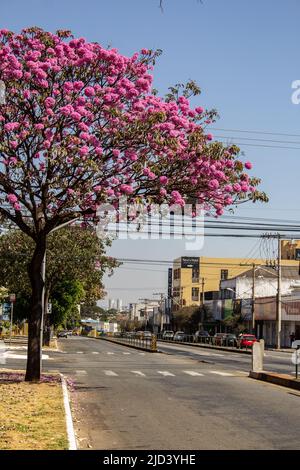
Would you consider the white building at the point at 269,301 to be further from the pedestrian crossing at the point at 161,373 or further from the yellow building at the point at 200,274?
the pedestrian crossing at the point at 161,373

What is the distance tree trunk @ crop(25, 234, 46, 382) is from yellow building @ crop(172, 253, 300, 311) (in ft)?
384

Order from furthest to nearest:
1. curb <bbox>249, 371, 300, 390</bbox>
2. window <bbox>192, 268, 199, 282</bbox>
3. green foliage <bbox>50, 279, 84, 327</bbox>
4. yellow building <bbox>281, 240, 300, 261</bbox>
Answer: window <bbox>192, 268, 199, 282</bbox>
yellow building <bbox>281, 240, 300, 261</bbox>
green foliage <bbox>50, 279, 84, 327</bbox>
curb <bbox>249, 371, 300, 390</bbox>

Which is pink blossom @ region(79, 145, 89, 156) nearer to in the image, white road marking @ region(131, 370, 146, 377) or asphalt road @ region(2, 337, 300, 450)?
asphalt road @ region(2, 337, 300, 450)

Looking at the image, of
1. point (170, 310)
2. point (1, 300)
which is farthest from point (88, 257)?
point (170, 310)

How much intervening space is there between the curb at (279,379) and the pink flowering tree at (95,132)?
5954 millimetres

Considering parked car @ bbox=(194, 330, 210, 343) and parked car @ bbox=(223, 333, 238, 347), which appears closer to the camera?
parked car @ bbox=(223, 333, 238, 347)

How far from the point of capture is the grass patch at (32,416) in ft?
34.5

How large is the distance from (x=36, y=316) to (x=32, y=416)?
23.6 ft

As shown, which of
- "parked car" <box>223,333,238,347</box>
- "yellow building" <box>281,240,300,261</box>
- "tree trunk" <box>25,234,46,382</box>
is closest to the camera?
"tree trunk" <box>25,234,46,382</box>

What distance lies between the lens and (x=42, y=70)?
17531mm

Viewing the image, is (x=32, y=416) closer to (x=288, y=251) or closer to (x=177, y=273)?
(x=288, y=251)

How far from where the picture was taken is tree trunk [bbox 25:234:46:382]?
66.6ft

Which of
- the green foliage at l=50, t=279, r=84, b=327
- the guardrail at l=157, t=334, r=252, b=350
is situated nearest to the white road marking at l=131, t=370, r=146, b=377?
the green foliage at l=50, t=279, r=84, b=327

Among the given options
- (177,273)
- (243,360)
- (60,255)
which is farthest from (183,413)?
(177,273)
